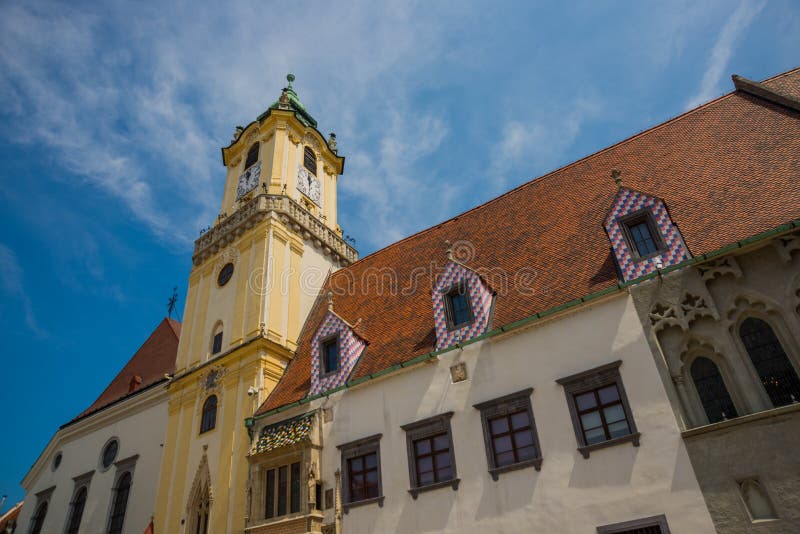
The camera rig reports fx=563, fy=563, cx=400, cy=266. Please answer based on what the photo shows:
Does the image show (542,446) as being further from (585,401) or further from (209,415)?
(209,415)

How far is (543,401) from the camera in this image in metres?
11.8

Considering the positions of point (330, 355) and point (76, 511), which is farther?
point (76, 511)

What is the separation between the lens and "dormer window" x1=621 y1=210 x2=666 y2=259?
12.3m

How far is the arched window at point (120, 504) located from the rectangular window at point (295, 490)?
8.69 m

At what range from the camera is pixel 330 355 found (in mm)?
16406

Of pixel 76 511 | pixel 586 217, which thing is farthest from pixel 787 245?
pixel 76 511

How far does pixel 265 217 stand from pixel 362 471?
37.8 feet

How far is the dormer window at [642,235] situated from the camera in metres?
12.3

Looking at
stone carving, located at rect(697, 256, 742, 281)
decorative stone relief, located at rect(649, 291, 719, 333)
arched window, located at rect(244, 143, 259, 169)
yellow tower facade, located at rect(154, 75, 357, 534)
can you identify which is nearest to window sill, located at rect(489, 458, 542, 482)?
decorative stone relief, located at rect(649, 291, 719, 333)

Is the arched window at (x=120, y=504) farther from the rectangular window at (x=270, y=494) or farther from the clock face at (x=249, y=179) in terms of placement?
the clock face at (x=249, y=179)

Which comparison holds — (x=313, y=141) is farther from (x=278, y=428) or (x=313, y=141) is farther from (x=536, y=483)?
(x=536, y=483)

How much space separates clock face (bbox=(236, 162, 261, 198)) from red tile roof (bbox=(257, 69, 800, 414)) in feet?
25.2

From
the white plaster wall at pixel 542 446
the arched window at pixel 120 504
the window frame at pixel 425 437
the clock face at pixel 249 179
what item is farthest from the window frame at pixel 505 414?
the clock face at pixel 249 179

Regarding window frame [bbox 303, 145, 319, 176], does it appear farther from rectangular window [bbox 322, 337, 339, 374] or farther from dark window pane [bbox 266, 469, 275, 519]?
dark window pane [bbox 266, 469, 275, 519]
